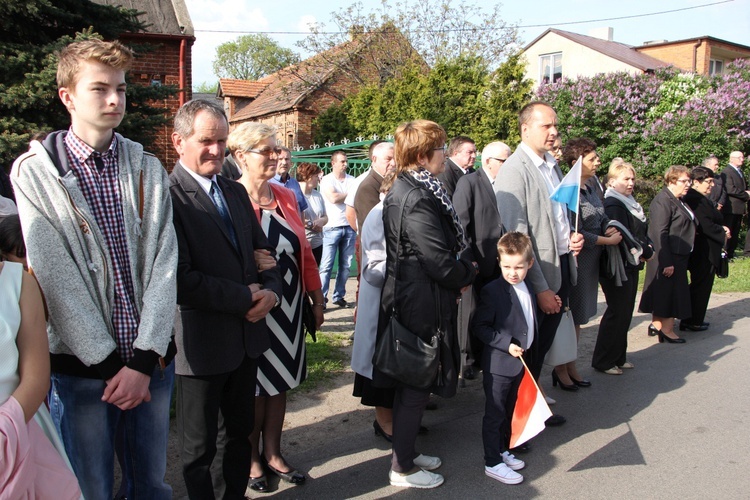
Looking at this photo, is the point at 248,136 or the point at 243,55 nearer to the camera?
the point at 248,136

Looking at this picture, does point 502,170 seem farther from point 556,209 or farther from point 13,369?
point 13,369

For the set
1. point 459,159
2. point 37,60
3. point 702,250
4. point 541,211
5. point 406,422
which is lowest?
point 406,422

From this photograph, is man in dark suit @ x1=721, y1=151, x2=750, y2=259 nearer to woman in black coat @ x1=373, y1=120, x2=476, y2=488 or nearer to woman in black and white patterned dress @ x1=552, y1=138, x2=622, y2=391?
woman in black and white patterned dress @ x1=552, y1=138, x2=622, y2=391

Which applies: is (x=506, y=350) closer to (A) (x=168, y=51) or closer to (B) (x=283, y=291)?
(B) (x=283, y=291)

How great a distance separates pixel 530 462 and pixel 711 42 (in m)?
34.2

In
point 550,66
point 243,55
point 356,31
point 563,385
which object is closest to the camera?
point 563,385

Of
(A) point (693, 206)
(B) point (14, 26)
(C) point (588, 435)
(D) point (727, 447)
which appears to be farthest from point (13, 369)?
(A) point (693, 206)

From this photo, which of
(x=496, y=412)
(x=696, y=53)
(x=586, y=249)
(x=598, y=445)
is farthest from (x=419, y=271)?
(x=696, y=53)

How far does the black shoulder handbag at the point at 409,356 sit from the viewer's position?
138 inches

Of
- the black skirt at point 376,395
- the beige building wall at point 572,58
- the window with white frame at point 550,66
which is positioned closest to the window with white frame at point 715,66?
the beige building wall at point 572,58

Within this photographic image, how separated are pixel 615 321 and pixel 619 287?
319 millimetres

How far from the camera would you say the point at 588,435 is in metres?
4.50

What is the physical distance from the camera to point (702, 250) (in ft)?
24.5

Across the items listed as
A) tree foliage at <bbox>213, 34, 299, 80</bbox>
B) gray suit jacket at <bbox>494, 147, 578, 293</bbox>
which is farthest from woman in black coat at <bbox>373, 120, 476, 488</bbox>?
tree foliage at <bbox>213, 34, 299, 80</bbox>
